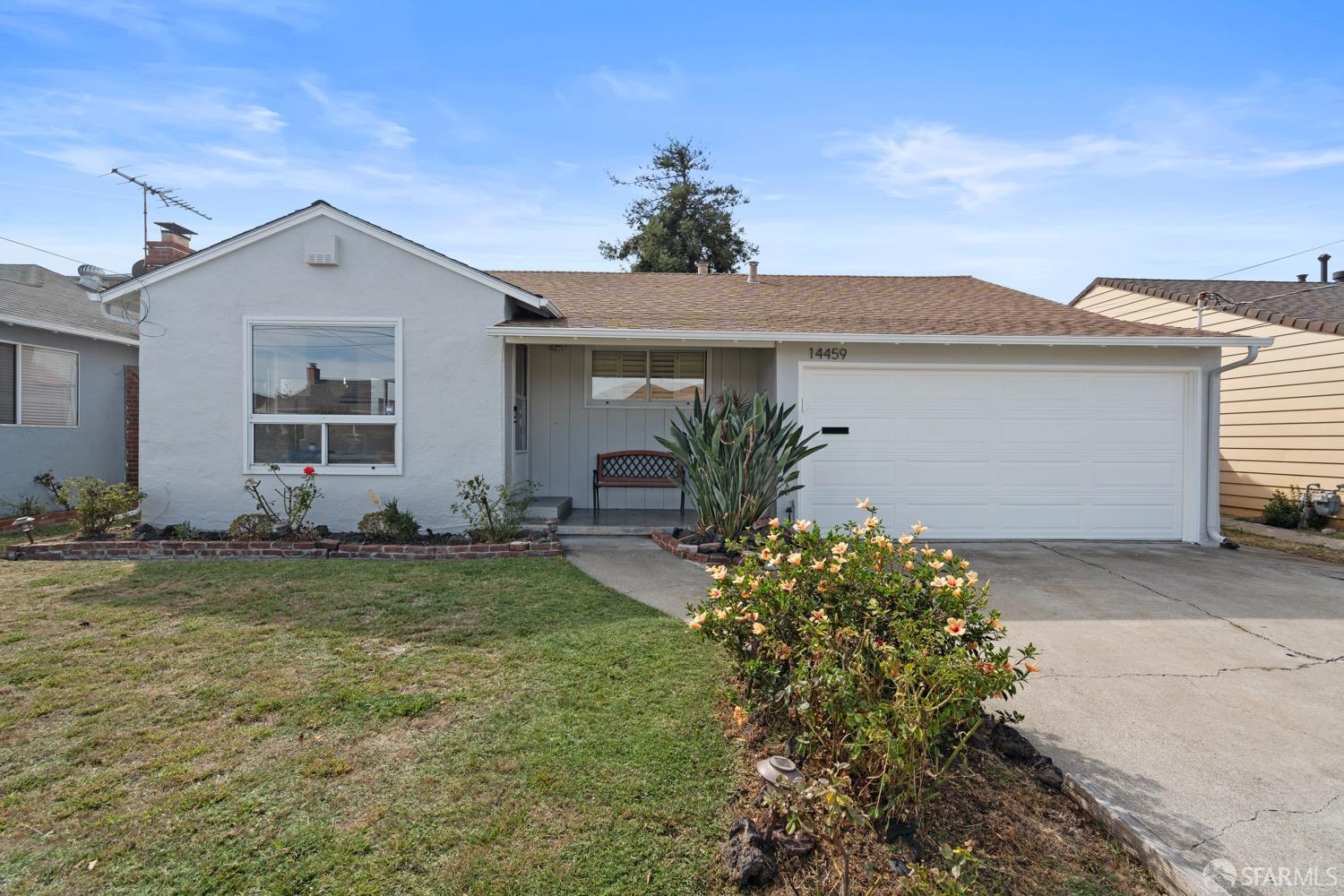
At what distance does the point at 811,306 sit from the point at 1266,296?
9.36m

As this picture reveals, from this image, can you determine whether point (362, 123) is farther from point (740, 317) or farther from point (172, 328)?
point (740, 317)

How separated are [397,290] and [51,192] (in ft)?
40.7

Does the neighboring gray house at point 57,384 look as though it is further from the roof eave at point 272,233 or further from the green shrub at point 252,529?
the green shrub at point 252,529

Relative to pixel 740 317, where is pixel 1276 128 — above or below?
above

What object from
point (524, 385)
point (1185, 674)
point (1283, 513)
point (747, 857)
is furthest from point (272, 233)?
point (1283, 513)

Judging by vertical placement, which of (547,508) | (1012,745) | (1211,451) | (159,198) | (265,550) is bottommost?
(1012,745)

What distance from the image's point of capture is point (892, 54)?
8.76 meters

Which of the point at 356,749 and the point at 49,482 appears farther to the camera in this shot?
the point at 49,482

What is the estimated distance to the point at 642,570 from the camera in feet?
21.8

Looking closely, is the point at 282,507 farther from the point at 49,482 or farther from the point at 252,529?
the point at 49,482

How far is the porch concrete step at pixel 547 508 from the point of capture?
8281 mm

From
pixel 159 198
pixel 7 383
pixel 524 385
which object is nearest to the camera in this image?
pixel 7 383

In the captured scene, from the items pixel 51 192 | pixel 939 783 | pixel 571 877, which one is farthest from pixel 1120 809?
pixel 51 192

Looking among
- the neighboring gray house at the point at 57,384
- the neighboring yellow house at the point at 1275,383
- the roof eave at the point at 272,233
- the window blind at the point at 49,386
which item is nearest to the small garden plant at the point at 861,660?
the roof eave at the point at 272,233
